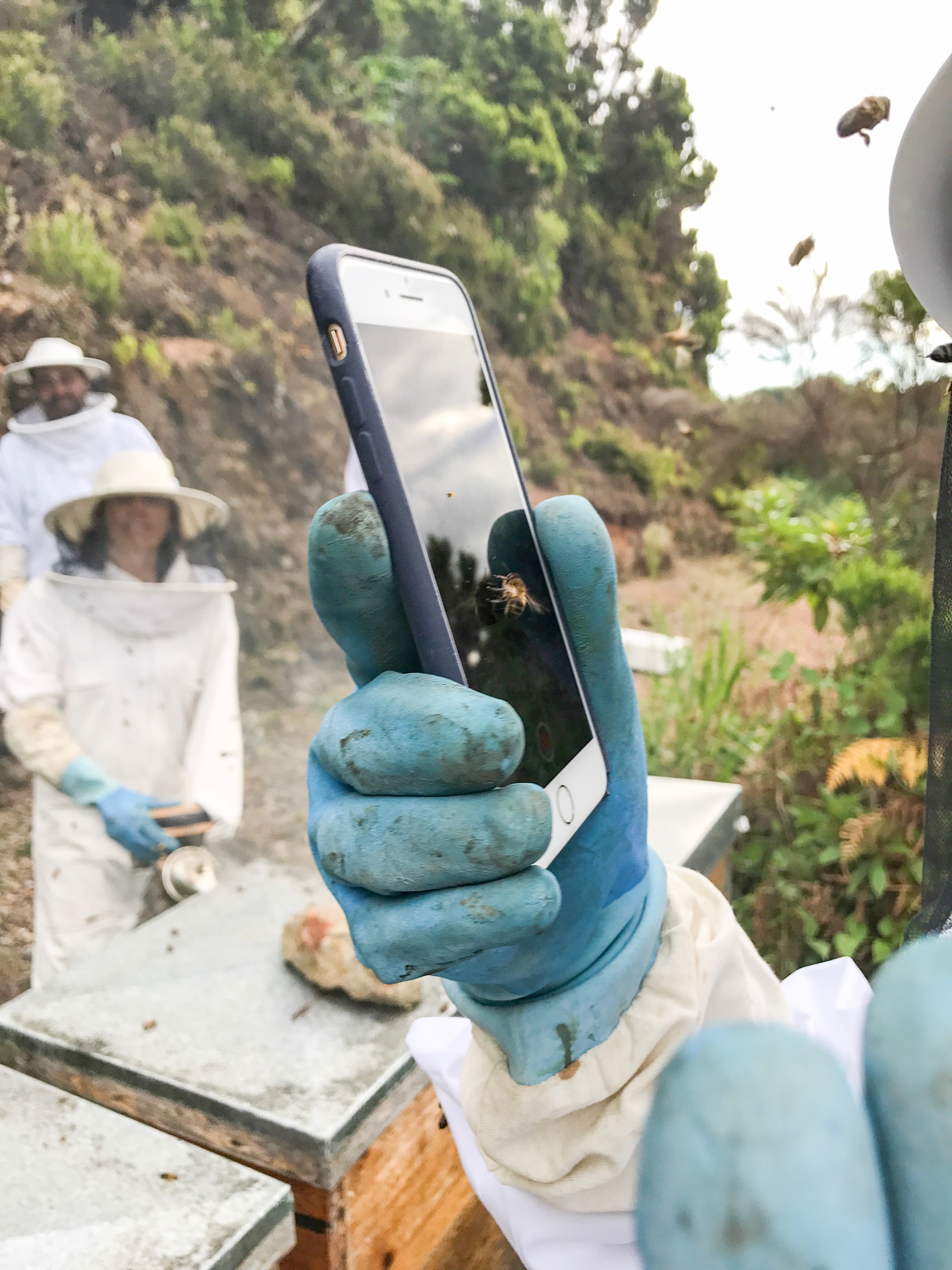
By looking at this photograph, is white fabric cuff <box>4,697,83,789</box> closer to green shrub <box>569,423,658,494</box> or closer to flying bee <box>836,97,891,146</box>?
green shrub <box>569,423,658,494</box>

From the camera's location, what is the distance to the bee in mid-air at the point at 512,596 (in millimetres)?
564

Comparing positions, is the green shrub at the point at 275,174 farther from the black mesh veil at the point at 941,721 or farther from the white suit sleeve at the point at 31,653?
the black mesh veil at the point at 941,721

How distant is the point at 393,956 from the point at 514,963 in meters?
0.13

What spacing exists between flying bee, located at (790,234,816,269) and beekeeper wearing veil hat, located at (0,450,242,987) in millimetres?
2986

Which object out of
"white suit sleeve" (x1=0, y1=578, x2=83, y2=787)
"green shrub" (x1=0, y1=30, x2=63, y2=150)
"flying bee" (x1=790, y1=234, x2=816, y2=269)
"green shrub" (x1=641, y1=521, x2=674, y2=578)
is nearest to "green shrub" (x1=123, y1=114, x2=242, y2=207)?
"green shrub" (x1=0, y1=30, x2=63, y2=150)

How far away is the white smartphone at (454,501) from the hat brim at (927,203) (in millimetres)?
482

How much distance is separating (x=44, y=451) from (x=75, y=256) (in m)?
0.48

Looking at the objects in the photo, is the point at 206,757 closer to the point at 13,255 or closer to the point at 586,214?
the point at 13,255

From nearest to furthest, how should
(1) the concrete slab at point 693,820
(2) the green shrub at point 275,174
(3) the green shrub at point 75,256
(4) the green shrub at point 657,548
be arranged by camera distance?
(1) the concrete slab at point 693,820
(3) the green shrub at point 75,256
(2) the green shrub at point 275,174
(4) the green shrub at point 657,548

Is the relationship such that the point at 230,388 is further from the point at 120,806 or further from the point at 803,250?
the point at 803,250

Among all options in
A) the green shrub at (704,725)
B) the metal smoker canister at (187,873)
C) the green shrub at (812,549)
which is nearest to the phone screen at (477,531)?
the metal smoker canister at (187,873)

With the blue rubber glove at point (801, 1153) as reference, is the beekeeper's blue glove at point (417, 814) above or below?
below

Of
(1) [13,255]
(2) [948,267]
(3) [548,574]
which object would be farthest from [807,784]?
(1) [13,255]

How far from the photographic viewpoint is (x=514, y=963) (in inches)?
21.8
